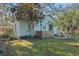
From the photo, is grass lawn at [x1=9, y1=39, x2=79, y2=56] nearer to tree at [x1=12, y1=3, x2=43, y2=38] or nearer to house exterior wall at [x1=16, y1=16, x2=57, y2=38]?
house exterior wall at [x1=16, y1=16, x2=57, y2=38]

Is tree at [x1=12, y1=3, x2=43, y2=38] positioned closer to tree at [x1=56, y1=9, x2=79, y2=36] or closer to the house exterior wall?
the house exterior wall

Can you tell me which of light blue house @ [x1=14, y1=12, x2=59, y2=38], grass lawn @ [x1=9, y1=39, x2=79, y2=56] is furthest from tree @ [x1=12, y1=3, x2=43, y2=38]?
grass lawn @ [x1=9, y1=39, x2=79, y2=56]

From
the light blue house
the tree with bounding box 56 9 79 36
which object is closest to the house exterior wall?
the light blue house

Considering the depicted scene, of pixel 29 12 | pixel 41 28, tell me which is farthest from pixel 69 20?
pixel 29 12

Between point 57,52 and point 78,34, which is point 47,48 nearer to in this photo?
point 57,52

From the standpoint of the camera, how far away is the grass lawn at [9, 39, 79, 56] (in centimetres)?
249

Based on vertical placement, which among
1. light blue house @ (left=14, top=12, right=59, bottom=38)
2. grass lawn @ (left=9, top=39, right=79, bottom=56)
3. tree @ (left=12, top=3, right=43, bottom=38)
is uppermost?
tree @ (left=12, top=3, right=43, bottom=38)

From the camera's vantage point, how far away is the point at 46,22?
248 cm

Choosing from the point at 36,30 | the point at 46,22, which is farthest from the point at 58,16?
the point at 36,30

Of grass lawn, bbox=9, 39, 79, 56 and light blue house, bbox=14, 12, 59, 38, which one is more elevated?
light blue house, bbox=14, 12, 59, 38

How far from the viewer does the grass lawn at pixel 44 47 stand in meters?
2.49

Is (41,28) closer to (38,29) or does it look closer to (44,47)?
(38,29)

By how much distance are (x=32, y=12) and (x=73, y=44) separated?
660 millimetres

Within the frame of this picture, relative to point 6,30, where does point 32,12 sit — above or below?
above
